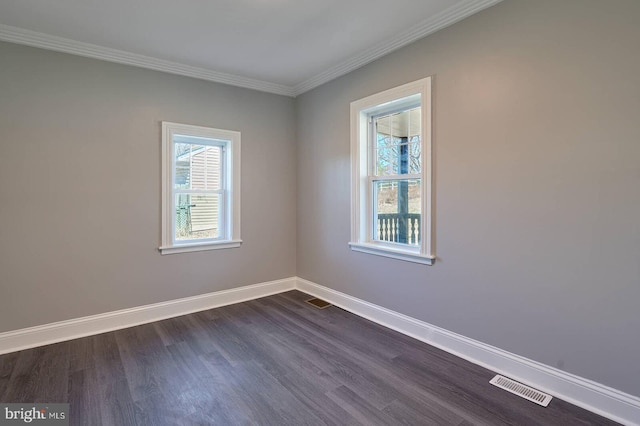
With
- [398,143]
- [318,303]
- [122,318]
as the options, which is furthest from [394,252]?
[122,318]

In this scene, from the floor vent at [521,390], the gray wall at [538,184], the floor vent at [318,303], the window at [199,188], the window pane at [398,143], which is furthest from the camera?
the floor vent at [318,303]

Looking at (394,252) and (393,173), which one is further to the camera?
(393,173)

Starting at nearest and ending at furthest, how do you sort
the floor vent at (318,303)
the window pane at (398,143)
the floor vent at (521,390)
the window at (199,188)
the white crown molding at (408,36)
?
the floor vent at (521,390) → the white crown molding at (408,36) → the window pane at (398,143) → the window at (199,188) → the floor vent at (318,303)

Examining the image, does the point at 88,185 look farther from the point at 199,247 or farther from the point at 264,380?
the point at 264,380

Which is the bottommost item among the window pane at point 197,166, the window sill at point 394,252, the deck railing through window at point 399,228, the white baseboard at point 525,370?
the white baseboard at point 525,370

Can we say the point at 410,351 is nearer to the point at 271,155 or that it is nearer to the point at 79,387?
the point at 79,387

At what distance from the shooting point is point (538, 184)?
2127 millimetres

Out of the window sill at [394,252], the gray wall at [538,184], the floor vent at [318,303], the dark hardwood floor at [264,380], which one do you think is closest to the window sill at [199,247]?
the dark hardwood floor at [264,380]

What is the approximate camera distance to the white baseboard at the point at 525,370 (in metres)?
1.84

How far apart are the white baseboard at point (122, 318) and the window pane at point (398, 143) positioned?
6.90 ft

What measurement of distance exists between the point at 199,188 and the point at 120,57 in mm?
1455

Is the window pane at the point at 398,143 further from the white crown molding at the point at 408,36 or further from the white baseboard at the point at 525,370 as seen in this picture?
the white baseboard at the point at 525,370

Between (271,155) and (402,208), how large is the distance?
1.87 metres

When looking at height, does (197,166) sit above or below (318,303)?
above
